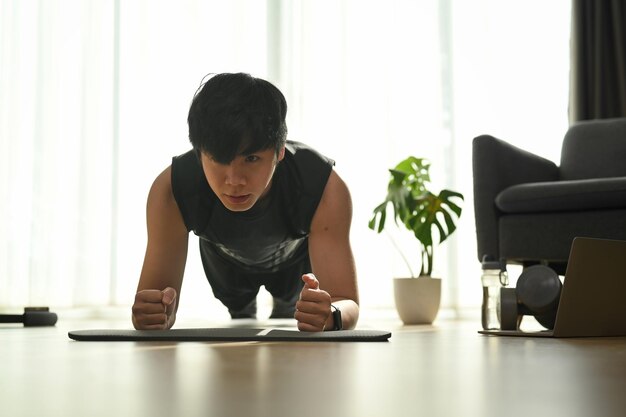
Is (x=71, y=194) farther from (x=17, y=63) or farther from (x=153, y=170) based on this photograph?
(x=17, y=63)

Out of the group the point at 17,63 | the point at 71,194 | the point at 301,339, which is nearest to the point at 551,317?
the point at 301,339

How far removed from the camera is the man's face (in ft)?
5.08

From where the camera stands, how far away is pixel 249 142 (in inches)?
60.1

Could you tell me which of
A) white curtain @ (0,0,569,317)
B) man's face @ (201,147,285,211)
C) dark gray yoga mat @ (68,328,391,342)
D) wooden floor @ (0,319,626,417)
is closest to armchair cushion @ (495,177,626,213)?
white curtain @ (0,0,569,317)

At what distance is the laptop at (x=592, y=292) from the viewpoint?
142cm

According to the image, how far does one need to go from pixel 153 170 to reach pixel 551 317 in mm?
3023

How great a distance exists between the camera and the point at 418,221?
3.43 metres

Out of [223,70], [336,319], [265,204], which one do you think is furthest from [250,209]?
[223,70]

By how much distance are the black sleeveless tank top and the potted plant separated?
1398 mm

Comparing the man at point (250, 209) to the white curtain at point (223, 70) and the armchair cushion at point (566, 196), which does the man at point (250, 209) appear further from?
the white curtain at point (223, 70)

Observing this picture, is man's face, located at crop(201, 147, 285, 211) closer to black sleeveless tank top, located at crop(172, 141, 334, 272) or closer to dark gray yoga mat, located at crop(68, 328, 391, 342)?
black sleeveless tank top, located at crop(172, 141, 334, 272)

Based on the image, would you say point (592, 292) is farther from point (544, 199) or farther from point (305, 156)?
point (544, 199)

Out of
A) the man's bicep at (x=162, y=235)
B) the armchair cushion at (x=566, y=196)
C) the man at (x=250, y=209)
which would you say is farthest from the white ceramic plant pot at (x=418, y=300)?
the man's bicep at (x=162, y=235)

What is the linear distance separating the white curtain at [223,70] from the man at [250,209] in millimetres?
1896
